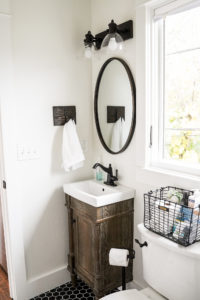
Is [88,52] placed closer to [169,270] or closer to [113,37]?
[113,37]

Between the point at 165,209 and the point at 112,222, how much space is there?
0.60 m

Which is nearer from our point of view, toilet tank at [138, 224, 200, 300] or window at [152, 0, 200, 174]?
toilet tank at [138, 224, 200, 300]

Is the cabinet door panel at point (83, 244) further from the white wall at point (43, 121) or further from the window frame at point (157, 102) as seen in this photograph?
the window frame at point (157, 102)

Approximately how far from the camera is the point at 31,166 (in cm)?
213

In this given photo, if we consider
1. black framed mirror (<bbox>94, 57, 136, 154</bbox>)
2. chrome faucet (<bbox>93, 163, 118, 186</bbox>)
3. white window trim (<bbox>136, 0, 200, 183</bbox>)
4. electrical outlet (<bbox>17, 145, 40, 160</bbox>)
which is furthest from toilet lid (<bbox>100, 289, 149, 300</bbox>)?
electrical outlet (<bbox>17, 145, 40, 160</bbox>)

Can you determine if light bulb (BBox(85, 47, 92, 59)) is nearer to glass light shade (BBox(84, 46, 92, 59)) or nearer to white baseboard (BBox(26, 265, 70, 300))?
glass light shade (BBox(84, 46, 92, 59))

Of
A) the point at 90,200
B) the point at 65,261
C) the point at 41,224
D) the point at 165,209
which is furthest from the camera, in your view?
the point at 65,261

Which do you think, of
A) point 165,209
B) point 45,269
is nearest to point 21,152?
point 45,269

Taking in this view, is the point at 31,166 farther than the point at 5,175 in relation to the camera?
Yes

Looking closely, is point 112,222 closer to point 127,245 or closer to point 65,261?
point 127,245

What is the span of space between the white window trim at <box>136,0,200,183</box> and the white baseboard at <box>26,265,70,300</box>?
1209 millimetres

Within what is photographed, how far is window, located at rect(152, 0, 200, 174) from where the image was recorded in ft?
5.40

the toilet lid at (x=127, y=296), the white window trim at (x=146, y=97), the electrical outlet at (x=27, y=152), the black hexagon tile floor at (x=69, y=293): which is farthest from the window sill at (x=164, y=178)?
the black hexagon tile floor at (x=69, y=293)

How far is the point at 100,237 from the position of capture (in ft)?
6.28
